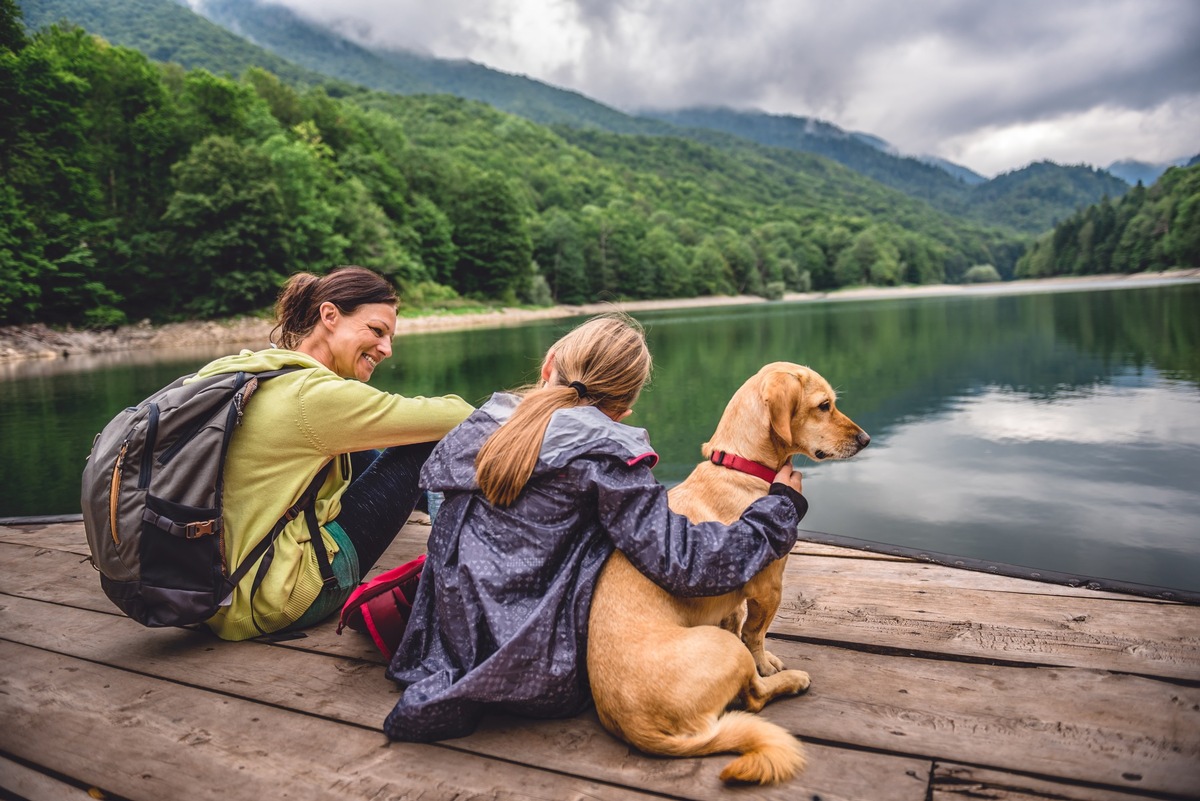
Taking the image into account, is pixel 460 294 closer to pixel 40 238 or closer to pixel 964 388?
pixel 40 238

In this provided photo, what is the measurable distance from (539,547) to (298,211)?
46.8 m

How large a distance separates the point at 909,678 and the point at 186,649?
2.77 metres

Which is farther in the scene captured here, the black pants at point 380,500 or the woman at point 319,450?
the black pants at point 380,500

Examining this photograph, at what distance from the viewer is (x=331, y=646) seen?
8.86 feet

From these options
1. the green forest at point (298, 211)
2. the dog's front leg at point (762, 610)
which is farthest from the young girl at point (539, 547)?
the green forest at point (298, 211)

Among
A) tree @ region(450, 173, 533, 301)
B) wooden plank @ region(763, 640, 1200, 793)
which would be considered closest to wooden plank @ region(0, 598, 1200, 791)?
wooden plank @ region(763, 640, 1200, 793)

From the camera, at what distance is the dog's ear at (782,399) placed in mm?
2594

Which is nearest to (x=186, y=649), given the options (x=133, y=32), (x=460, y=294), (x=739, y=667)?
(x=739, y=667)

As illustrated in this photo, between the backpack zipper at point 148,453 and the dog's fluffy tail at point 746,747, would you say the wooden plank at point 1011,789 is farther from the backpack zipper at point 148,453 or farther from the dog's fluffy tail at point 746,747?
the backpack zipper at point 148,453

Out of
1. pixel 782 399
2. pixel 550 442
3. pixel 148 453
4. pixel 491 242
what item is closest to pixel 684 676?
pixel 550 442

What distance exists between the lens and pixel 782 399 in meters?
2.63

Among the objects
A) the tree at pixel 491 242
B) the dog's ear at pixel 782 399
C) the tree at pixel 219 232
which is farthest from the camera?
the tree at pixel 491 242

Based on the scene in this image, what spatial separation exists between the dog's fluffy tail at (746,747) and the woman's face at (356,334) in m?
2.00

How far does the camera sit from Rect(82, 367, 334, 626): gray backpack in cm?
222
